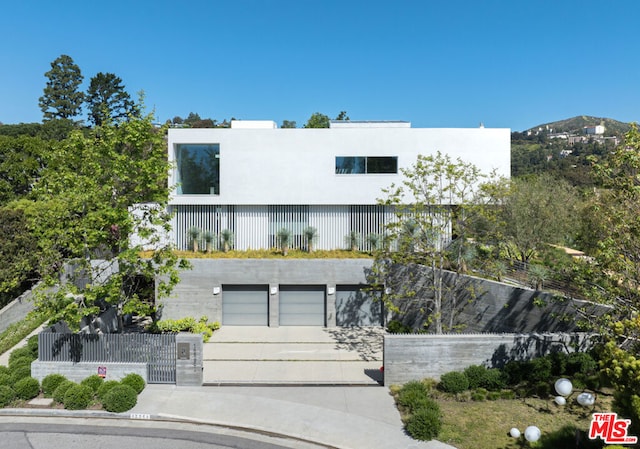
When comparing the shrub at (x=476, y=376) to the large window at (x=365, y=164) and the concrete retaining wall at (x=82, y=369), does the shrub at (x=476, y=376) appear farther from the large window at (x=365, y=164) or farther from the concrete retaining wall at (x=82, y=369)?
the large window at (x=365, y=164)

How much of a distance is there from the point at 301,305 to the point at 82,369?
34.1 ft

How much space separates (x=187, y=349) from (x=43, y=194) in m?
8.07

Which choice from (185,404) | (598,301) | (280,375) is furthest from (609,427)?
(185,404)

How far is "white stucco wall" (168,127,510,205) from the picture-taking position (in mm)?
23531

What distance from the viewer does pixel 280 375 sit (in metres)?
15.3

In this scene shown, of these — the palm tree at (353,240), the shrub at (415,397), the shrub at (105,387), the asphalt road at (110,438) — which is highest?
the palm tree at (353,240)

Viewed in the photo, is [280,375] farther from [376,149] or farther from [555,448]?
[376,149]

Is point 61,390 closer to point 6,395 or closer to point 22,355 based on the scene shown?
point 6,395

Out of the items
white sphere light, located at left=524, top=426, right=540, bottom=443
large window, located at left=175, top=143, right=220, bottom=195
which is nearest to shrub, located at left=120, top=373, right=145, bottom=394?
white sphere light, located at left=524, top=426, right=540, bottom=443

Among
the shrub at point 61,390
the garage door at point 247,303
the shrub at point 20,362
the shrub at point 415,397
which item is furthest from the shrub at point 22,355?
the shrub at point 415,397

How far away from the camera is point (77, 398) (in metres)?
12.6

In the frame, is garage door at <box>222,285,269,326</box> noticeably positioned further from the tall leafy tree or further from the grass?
the tall leafy tree

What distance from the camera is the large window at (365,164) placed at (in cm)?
2369

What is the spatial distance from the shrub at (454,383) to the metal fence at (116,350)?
28.3 feet
